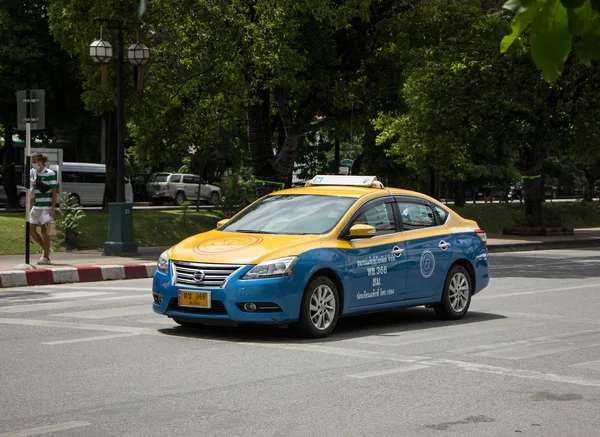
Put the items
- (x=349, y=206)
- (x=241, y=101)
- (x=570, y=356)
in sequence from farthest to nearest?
(x=241, y=101) < (x=349, y=206) < (x=570, y=356)

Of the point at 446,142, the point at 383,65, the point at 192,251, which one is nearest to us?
the point at 192,251

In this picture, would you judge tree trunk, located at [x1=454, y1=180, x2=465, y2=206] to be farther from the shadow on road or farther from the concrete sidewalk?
the shadow on road

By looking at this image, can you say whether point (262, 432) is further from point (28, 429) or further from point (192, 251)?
point (192, 251)

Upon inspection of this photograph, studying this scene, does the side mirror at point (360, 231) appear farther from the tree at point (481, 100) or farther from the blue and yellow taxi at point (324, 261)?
the tree at point (481, 100)

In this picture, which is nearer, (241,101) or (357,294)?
(357,294)

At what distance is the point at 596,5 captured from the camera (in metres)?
2.56

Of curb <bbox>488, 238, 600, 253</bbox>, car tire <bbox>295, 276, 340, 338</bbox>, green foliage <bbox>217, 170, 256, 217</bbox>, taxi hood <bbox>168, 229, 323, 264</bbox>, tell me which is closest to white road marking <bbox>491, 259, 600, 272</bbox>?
curb <bbox>488, 238, 600, 253</bbox>

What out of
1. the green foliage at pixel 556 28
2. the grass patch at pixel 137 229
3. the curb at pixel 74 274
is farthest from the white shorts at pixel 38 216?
the green foliage at pixel 556 28

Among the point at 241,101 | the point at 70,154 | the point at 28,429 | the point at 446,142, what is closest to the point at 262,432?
the point at 28,429

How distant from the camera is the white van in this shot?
50.5 meters

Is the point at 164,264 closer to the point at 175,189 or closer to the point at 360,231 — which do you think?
the point at 360,231

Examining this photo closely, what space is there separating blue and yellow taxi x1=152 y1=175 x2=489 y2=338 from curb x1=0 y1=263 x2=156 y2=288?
245 inches

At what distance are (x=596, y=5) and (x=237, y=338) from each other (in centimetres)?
837

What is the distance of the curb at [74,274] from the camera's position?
55.4ft
